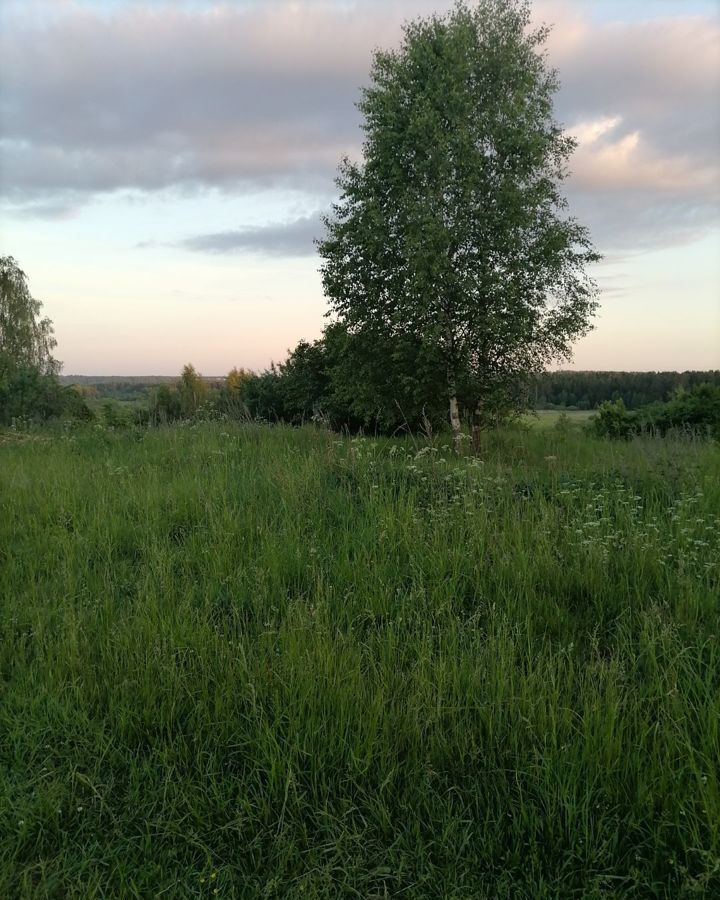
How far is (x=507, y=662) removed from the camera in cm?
276

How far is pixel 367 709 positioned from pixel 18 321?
44.6 meters

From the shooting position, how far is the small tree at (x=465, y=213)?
14.9 m

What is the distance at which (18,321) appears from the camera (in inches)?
1539

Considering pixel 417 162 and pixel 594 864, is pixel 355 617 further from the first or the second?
pixel 417 162

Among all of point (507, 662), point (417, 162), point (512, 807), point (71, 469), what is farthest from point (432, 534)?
point (417, 162)

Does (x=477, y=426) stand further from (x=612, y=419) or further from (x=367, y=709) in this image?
(x=367, y=709)

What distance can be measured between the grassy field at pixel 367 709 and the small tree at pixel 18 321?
39.3 metres

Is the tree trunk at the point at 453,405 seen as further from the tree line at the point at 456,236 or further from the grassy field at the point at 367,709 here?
the grassy field at the point at 367,709

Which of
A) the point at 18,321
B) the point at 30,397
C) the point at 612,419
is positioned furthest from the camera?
the point at 18,321

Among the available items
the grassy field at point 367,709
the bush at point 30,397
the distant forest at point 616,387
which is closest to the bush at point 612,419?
the distant forest at point 616,387

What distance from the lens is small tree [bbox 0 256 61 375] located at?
1502 inches

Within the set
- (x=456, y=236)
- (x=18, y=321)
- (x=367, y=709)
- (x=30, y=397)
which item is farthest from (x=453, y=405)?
(x=18, y=321)

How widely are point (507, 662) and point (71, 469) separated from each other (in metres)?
6.11

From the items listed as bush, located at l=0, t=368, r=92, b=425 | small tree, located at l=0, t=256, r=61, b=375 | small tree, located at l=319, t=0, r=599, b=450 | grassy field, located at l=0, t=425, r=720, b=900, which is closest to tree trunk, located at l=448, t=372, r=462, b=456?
small tree, located at l=319, t=0, r=599, b=450
